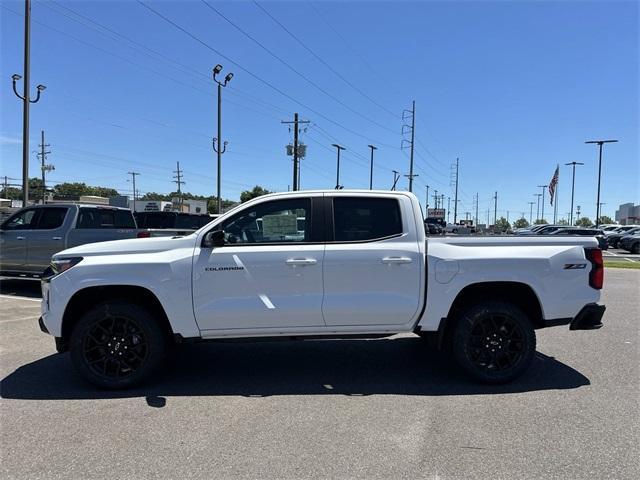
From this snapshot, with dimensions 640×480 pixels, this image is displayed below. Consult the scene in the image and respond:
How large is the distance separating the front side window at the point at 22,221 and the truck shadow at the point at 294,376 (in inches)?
237

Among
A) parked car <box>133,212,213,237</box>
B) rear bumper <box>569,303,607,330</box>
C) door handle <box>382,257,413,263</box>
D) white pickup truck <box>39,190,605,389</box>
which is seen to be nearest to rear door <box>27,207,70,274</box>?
parked car <box>133,212,213,237</box>

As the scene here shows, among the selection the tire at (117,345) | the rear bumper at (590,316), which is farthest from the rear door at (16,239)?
the rear bumper at (590,316)

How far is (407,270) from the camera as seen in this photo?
5.02 meters

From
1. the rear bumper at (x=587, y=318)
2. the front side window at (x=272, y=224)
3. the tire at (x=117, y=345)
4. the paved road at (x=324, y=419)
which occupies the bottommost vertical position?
the paved road at (x=324, y=419)

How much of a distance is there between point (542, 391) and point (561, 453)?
1.37 metres

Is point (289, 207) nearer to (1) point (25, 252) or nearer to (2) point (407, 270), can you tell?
(2) point (407, 270)

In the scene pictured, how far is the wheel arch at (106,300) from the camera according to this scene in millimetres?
5016

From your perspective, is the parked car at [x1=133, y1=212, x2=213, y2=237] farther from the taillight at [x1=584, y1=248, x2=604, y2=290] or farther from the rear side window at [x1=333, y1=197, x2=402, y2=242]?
the taillight at [x1=584, y1=248, x2=604, y2=290]

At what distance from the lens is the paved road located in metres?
3.54

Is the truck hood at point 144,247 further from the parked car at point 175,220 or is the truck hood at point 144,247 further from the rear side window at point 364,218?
the parked car at point 175,220

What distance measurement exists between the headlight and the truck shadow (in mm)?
1194

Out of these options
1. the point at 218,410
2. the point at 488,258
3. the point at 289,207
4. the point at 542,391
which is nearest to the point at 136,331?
the point at 218,410

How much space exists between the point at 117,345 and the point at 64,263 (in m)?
0.97

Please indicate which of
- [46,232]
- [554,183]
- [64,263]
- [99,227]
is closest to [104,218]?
[99,227]
